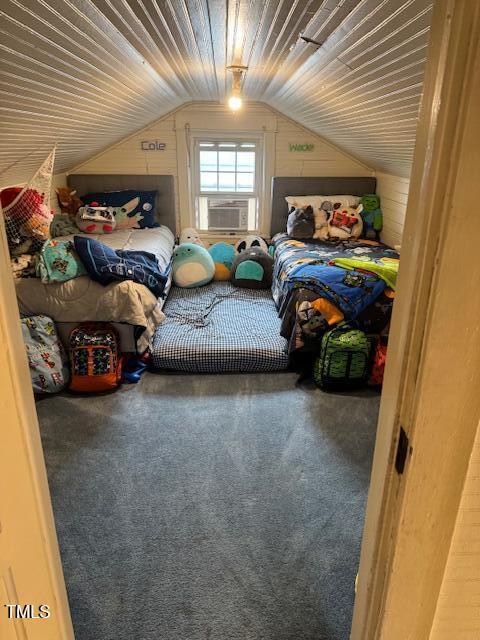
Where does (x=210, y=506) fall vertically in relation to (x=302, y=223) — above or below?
below

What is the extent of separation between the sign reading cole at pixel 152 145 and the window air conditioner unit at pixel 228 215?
73cm

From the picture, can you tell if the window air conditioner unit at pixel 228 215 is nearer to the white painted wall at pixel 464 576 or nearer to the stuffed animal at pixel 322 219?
the stuffed animal at pixel 322 219

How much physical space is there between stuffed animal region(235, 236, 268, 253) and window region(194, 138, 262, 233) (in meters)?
0.41

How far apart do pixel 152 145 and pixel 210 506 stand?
3721mm

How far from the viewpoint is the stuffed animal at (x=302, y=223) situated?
4.18 m

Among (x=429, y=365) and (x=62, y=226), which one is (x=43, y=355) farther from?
(x=429, y=365)

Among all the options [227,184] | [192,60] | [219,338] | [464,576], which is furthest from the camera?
[227,184]

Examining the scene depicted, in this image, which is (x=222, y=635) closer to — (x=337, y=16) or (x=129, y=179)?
(x=337, y=16)

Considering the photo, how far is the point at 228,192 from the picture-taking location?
187 inches

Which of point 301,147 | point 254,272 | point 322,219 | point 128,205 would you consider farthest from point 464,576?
point 301,147

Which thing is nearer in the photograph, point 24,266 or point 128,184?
point 24,266

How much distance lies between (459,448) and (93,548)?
1.46 m

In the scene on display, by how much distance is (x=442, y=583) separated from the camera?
794 mm

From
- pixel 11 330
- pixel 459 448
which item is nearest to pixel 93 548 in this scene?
pixel 11 330
